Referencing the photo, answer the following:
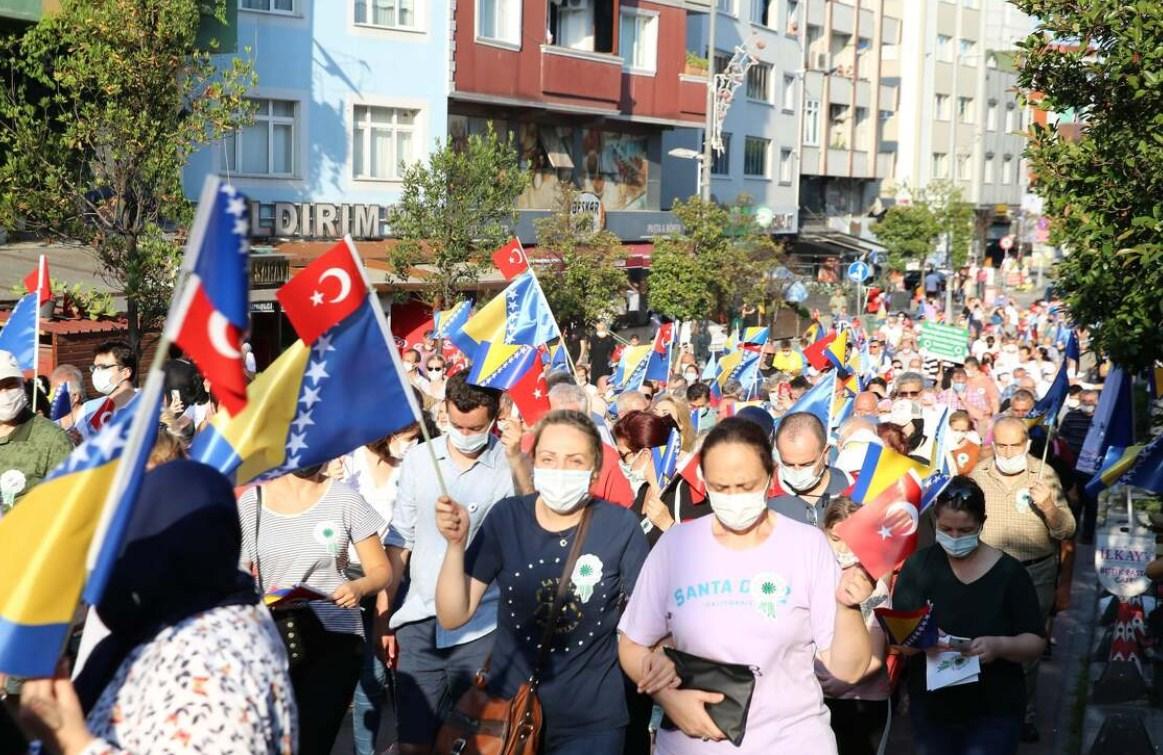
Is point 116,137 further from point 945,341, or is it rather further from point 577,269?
point 577,269

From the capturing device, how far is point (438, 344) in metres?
18.8

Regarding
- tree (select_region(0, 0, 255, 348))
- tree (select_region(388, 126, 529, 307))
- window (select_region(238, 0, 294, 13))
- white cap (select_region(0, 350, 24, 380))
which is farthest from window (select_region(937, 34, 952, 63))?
white cap (select_region(0, 350, 24, 380))

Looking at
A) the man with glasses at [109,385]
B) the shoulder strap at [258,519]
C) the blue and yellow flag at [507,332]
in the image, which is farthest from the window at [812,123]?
the shoulder strap at [258,519]

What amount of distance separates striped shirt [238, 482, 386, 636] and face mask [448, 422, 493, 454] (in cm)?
64

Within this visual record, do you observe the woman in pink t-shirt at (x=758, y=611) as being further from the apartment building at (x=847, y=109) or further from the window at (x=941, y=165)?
the window at (x=941, y=165)

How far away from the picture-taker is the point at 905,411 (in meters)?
14.6

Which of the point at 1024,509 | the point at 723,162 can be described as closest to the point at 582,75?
the point at 723,162

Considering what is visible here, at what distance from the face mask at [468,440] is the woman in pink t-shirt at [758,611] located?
1853mm

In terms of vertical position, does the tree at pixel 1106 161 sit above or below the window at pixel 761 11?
below

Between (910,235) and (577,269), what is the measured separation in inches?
1182

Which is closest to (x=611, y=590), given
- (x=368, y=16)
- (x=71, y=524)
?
(x=71, y=524)

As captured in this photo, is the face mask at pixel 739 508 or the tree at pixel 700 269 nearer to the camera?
the face mask at pixel 739 508

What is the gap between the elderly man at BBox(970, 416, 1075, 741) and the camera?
27.1 ft

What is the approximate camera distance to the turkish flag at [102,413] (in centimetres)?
1045
